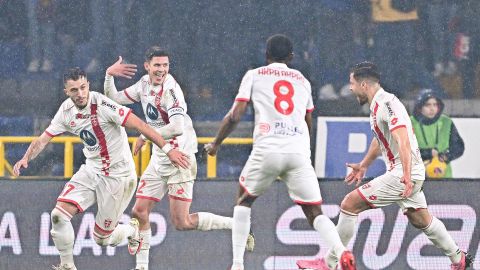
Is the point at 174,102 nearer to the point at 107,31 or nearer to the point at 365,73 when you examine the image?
the point at 365,73

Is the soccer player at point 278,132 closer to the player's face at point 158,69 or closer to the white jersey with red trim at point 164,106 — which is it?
the white jersey with red trim at point 164,106

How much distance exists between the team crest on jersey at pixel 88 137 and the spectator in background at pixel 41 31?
2.60m

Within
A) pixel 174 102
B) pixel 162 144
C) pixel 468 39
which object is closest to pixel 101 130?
pixel 174 102

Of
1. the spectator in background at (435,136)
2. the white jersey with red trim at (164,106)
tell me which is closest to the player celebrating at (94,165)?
the white jersey with red trim at (164,106)

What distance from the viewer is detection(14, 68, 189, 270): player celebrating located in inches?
554

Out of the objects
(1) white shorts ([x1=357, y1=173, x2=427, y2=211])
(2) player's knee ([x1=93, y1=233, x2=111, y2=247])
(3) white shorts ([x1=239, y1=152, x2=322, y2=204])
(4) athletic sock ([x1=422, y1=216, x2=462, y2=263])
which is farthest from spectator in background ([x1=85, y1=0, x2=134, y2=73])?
(4) athletic sock ([x1=422, y1=216, x2=462, y2=263])

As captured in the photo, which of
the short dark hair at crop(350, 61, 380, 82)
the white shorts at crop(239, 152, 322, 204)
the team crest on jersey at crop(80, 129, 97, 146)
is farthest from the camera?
the team crest on jersey at crop(80, 129, 97, 146)

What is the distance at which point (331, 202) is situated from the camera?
52.3ft

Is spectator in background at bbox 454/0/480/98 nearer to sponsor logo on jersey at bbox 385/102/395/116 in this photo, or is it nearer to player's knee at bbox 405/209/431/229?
player's knee at bbox 405/209/431/229

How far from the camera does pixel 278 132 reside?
507 inches

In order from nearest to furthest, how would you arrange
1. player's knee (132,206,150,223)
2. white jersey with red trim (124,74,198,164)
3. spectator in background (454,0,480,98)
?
white jersey with red trim (124,74,198,164), player's knee (132,206,150,223), spectator in background (454,0,480,98)

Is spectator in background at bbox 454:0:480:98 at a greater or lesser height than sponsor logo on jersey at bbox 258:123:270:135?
greater

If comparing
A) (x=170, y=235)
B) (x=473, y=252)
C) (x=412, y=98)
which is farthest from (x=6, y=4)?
(x=473, y=252)

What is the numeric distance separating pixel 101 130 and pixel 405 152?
2.71 metres
